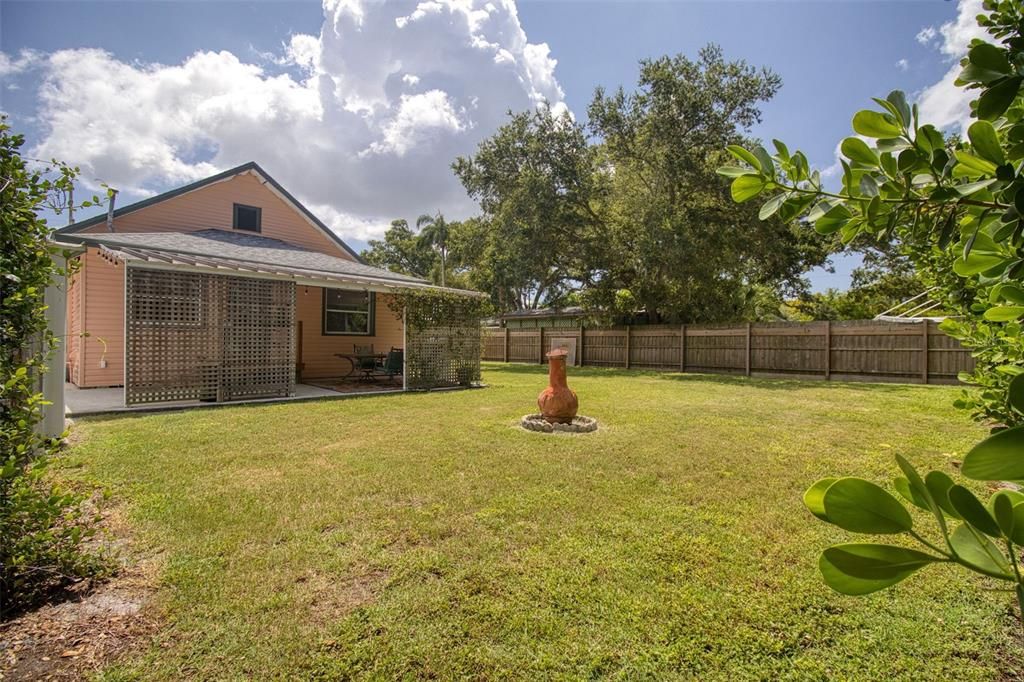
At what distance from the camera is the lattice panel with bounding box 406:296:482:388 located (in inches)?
427

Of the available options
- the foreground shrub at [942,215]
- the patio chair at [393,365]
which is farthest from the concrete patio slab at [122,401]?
the foreground shrub at [942,215]

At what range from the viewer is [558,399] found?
21.5 feet

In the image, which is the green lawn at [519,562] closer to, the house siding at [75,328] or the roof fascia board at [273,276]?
the roof fascia board at [273,276]

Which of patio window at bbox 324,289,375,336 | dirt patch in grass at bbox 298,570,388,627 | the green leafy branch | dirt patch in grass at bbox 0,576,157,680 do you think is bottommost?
dirt patch in grass at bbox 0,576,157,680

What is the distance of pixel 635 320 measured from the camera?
1953 centimetres

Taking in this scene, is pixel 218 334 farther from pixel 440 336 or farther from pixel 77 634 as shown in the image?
pixel 77 634

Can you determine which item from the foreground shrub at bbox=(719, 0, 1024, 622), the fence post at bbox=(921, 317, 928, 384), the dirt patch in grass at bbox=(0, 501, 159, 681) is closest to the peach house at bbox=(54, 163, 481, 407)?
the dirt patch in grass at bbox=(0, 501, 159, 681)

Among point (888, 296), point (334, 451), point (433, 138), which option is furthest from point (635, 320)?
point (334, 451)

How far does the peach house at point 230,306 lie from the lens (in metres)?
8.09

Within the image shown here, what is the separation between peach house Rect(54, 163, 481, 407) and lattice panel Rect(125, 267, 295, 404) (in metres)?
0.02

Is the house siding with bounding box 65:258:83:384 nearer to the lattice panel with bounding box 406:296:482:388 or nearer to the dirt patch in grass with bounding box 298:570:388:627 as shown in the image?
the lattice panel with bounding box 406:296:482:388

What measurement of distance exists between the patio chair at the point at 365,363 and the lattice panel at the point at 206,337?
9.07 ft

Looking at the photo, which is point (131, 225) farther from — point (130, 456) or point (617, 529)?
point (617, 529)

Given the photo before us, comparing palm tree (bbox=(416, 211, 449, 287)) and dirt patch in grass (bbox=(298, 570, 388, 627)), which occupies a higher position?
palm tree (bbox=(416, 211, 449, 287))
